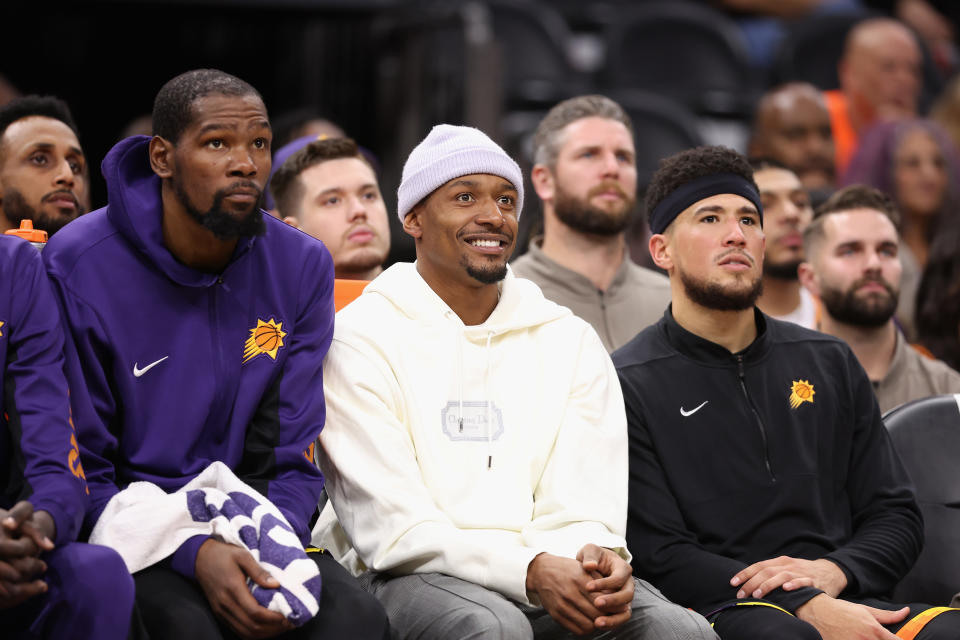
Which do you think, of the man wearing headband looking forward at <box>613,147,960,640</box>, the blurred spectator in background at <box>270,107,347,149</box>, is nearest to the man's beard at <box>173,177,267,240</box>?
the man wearing headband looking forward at <box>613,147,960,640</box>

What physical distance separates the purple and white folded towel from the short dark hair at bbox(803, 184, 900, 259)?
9.42ft

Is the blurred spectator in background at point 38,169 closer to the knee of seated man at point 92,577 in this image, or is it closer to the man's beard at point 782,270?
the knee of seated man at point 92,577

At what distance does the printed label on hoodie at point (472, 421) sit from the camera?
12.1 feet

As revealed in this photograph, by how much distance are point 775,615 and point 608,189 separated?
2330 mm

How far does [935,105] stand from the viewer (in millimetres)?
8711

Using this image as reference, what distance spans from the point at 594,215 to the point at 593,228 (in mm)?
54

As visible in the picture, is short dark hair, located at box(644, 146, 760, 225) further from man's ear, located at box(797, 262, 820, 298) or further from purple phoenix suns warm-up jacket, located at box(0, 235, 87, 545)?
purple phoenix suns warm-up jacket, located at box(0, 235, 87, 545)

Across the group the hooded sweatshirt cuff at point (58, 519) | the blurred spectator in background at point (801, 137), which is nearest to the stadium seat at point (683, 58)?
the blurred spectator in background at point (801, 137)

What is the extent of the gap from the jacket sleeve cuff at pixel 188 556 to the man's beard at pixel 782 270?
10.1 feet

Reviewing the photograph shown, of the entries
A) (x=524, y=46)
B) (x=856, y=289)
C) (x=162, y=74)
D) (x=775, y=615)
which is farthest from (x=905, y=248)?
(x=162, y=74)

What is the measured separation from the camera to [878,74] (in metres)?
8.25

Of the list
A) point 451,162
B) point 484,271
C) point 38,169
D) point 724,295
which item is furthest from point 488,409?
point 38,169

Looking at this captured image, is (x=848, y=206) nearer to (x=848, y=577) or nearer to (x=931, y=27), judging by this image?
(x=848, y=577)

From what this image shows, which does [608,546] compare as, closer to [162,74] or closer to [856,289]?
[856,289]
